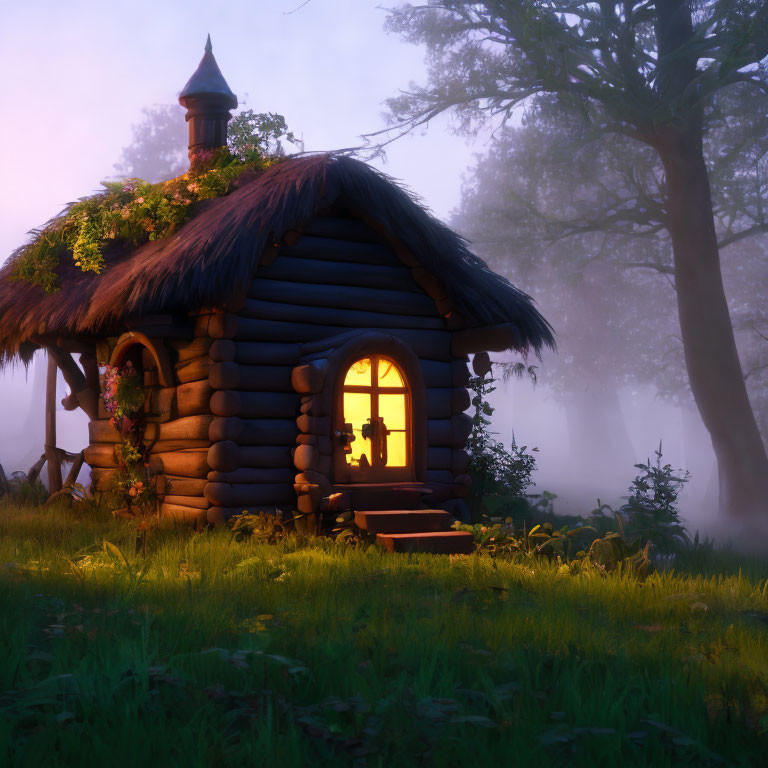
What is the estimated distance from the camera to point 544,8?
14086 mm

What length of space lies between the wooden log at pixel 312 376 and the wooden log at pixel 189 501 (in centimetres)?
172

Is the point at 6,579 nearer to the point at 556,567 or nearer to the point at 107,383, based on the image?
the point at 556,567

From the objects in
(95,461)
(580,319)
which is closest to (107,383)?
(95,461)

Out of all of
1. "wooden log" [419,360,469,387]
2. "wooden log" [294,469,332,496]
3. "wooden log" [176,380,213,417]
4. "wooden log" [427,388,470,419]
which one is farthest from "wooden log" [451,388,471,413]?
"wooden log" [176,380,213,417]

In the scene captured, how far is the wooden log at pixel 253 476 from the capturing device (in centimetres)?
961

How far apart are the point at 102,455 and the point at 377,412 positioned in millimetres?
4387

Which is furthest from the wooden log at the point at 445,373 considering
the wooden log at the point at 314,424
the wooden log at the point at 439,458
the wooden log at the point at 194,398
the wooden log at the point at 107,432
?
the wooden log at the point at 107,432

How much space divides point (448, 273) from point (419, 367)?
131 centimetres

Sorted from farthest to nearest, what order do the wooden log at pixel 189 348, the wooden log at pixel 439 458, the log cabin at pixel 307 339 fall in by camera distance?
the wooden log at pixel 439 458, the wooden log at pixel 189 348, the log cabin at pixel 307 339

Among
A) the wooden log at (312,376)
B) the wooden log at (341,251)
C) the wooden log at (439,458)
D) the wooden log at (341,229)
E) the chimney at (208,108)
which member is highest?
the chimney at (208,108)

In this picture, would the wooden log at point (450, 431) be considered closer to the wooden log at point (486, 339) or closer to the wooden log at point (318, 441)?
the wooden log at point (486, 339)

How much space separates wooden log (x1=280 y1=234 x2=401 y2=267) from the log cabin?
0.02 m

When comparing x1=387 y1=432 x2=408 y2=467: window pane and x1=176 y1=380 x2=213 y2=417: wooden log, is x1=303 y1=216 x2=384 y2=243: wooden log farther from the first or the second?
x1=387 y1=432 x2=408 y2=467: window pane

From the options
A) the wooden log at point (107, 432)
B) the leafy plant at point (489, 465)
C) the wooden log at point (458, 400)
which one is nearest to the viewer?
the wooden log at point (107, 432)
